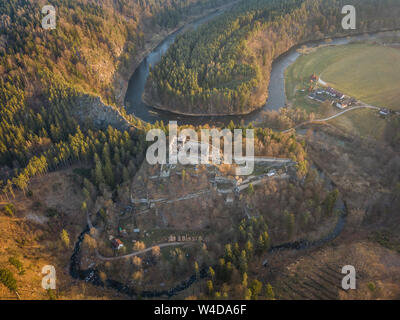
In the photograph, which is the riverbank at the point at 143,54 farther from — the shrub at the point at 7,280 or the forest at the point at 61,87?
the shrub at the point at 7,280

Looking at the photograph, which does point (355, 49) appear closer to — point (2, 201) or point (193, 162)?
point (193, 162)

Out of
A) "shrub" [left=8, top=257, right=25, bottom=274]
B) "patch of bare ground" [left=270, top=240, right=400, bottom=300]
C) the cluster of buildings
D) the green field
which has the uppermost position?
the green field

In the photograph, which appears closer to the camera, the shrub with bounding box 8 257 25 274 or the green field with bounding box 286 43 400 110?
the shrub with bounding box 8 257 25 274

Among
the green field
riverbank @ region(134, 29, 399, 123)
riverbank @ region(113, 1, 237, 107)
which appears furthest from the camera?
riverbank @ region(113, 1, 237, 107)

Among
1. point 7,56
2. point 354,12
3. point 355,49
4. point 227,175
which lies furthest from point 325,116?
point 7,56

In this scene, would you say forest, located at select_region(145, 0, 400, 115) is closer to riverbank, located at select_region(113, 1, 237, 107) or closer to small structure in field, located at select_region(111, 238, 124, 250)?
riverbank, located at select_region(113, 1, 237, 107)

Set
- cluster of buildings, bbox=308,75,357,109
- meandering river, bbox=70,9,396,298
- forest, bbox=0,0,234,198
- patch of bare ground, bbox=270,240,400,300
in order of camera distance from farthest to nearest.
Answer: cluster of buildings, bbox=308,75,357,109 < forest, bbox=0,0,234,198 < meandering river, bbox=70,9,396,298 < patch of bare ground, bbox=270,240,400,300

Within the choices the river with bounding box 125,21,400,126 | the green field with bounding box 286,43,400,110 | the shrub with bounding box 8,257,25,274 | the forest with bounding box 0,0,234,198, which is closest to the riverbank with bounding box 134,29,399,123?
the river with bounding box 125,21,400,126
